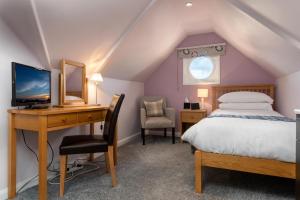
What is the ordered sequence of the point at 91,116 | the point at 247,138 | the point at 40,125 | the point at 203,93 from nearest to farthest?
the point at 40,125, the point at 247,138, the point at 91,116, the point at 203,93

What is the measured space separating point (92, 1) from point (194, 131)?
62.7 inches

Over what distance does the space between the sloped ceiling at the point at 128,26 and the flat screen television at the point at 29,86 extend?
26 centimetres

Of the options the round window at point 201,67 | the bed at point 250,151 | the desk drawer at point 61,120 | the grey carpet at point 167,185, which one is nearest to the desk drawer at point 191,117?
the round window at point 201,67

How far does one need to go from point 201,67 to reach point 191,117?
1195 mm

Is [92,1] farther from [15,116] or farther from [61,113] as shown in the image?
[15,116]

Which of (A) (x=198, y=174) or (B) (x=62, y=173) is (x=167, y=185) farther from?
(B) (x=62, y=173)

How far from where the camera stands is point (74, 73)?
257 centimetres

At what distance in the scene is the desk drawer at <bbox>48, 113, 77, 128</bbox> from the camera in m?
1.70

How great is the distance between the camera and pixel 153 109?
4070mm

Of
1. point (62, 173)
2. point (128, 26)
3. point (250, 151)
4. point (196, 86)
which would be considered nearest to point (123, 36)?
point (128, 26)

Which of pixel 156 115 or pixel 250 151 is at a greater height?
pixel 156 115

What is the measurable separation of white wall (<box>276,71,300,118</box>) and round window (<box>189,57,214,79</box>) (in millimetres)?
1280

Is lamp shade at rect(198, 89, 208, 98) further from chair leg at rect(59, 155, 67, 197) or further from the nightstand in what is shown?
chair leg at rect(59, 155, 67, 197)

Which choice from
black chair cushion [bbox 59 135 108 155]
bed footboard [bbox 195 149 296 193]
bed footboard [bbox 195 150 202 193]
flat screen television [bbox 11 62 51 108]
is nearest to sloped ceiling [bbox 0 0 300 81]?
flat screen television [bbox 11 62 51 108]
